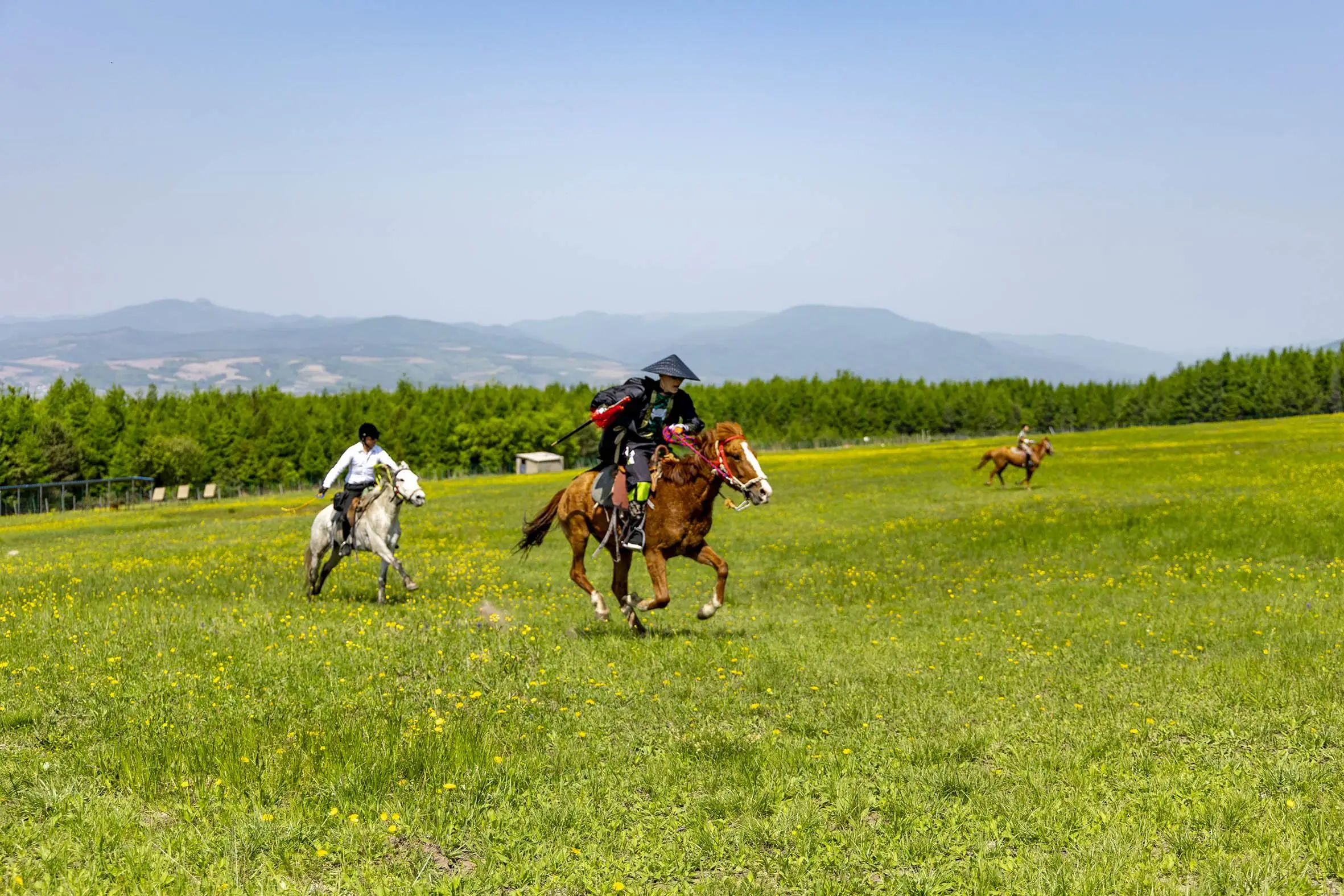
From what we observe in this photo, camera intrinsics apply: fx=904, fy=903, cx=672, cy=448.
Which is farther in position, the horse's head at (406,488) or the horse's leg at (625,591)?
the horse's head at (406,488)

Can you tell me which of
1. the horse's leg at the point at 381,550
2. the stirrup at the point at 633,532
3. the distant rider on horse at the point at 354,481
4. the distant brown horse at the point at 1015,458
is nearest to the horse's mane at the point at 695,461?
the stirrup at the point at 633,532

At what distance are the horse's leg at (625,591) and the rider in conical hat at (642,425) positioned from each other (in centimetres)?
34

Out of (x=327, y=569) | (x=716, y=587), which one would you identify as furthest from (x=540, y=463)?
(x=716, y=587)

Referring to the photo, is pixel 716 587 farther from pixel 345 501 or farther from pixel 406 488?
pixel 345 501

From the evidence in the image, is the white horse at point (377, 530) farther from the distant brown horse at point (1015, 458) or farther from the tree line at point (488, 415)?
the tree line at point (488, 415)

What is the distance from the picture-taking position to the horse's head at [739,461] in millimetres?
13531

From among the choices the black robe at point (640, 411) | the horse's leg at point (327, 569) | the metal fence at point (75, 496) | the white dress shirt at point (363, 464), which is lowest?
the metal fence at point (75, 496)

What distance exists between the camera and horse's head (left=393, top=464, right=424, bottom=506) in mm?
18188

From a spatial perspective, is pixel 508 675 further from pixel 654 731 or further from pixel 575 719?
pixel 654 731

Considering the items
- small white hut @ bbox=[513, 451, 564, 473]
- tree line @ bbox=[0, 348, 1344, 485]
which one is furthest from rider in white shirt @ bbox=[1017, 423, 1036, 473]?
tree line @ bbox=[0, 348, 1344, 485]

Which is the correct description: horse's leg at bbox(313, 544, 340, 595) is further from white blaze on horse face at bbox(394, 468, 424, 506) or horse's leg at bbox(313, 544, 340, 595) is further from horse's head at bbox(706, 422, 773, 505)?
horse's head at bbox(706, 422, 773, 505)

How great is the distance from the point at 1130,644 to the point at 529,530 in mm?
10740

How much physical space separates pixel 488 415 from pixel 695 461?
12299 centimetres

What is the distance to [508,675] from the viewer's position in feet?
39.2
